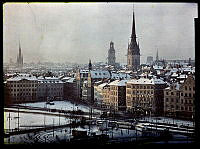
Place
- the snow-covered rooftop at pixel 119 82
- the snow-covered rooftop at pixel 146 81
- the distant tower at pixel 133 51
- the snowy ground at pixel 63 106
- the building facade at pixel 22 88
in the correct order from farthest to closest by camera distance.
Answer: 1. the snow-covered rooftop at pixel 119 82
2. the snow-covered rooftop at pixel 146 81
3. the snowy ground at pixel 63 106
4. the distant tower at pixel 133 51
5. the building facade at pixel 22 88

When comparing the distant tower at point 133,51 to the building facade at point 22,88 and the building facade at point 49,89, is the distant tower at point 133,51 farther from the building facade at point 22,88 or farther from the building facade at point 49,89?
the building facade at point 22,88

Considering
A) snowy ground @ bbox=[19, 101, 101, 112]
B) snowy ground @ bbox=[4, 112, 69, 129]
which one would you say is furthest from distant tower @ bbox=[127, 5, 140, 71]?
snowy ground @ bbox=[4, 112, 69, 129]

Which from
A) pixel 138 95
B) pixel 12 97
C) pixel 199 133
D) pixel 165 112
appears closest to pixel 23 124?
pixel 12 97

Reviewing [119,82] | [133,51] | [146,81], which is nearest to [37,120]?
[119,82]

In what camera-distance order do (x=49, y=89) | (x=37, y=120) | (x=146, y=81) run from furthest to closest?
(x=146, y=81) < (x=49, y=89) < (x=37, y=120)

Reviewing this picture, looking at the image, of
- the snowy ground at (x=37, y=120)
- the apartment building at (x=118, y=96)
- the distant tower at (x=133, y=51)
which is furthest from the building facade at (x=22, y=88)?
the distant tower at (x=133, y=51)

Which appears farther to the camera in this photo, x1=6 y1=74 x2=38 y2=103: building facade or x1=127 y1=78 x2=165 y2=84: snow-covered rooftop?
x1=127 y1=78 x2=165 y2=84: snow-covered rooftop

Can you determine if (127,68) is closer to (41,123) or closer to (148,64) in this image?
(148,64)

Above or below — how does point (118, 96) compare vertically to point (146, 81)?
below

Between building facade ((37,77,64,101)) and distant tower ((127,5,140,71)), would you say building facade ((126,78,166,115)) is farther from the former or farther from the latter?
building facade ((37,77,64,101))

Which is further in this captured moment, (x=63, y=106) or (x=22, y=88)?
(x=63, y=106)

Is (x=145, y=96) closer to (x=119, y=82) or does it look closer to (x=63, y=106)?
(x=119, y=82)

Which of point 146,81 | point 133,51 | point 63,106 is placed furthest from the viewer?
point 146,81
